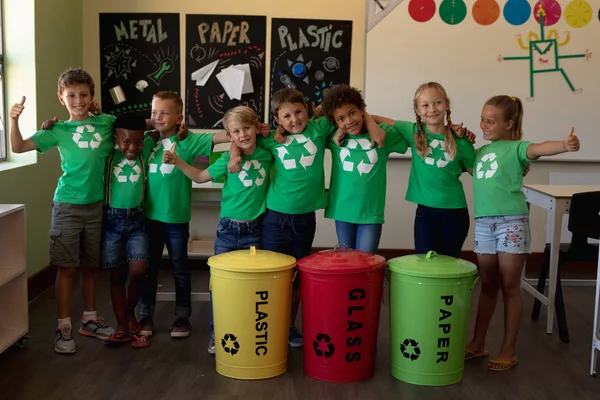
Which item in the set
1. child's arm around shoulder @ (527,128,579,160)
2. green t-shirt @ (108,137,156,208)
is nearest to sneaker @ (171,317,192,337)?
green t-shirt @ (108,137,156,208)

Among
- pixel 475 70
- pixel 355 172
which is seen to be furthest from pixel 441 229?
pixel 475 70

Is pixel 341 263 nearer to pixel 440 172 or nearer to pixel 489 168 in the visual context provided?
pixel 440 172

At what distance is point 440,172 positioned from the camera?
319cm

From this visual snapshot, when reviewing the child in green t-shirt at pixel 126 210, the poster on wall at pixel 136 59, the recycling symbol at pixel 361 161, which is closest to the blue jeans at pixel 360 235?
the recycling symbol at pixel 361 161

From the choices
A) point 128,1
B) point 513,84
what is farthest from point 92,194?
point 513,84

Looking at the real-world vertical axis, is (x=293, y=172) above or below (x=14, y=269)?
above

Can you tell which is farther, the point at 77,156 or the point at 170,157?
the point at 77,156

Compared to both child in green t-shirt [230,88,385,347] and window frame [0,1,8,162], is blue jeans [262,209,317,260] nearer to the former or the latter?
child in green t-shirt [230,88,385,347]

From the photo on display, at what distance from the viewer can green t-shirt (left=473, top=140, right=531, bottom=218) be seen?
3062 millimetres

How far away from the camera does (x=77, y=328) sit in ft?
12.0

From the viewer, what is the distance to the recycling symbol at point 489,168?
3.09 meters

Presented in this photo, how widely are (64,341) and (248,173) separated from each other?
122 centimetres

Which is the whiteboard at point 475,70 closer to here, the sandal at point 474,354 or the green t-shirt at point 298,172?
the green t-shirt at point 298,172

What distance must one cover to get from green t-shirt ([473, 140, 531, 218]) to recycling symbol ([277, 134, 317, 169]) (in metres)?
0.79
